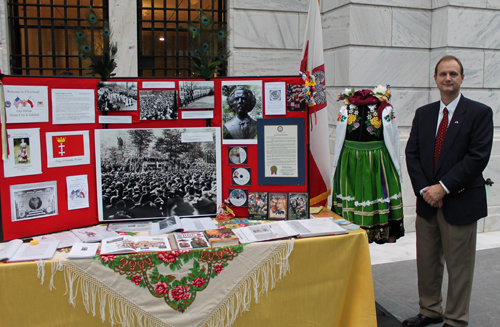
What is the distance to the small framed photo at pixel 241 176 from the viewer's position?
299 centimetres

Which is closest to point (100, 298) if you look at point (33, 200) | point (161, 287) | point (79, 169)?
point (161, 287)

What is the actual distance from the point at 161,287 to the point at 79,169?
3.30ft

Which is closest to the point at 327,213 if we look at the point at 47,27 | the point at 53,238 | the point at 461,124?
the point at 461,124

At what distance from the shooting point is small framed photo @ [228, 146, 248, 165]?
9.75 ft

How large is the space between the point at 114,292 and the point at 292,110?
1.67m

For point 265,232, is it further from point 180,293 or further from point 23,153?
point 23,153

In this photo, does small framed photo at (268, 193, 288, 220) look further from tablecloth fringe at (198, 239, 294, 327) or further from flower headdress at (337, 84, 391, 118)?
flower headdress at (337, 84, 391, 118)

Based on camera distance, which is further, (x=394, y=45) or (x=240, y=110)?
(x=394, y=45)

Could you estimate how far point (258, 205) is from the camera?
2.97 metres

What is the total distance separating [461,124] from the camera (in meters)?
2.96

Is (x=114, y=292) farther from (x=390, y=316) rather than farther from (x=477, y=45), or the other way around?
(x=477, y=45)

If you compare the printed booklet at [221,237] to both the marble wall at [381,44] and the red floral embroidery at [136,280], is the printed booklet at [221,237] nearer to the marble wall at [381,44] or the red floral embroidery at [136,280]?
the red floral embroidery at [136,280]

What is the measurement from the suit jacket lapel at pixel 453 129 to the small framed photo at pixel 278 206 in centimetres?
118

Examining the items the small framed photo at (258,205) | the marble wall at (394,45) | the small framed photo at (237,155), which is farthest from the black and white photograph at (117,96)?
the marble wall at (394,45)
